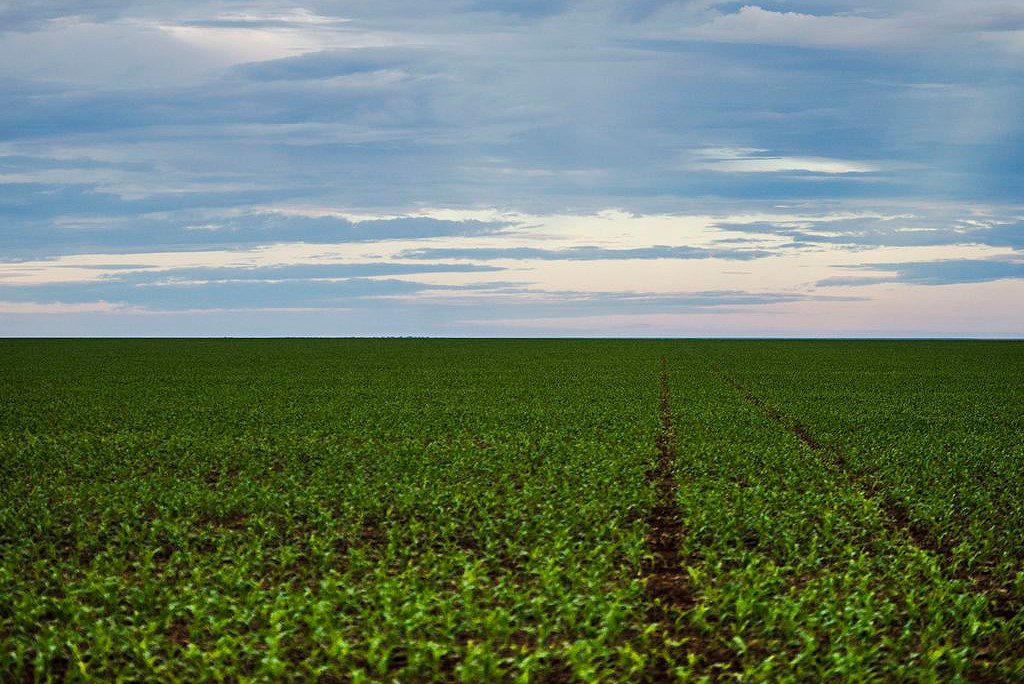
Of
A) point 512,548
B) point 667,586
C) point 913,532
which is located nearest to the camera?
point 667,586

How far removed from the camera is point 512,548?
1245cm

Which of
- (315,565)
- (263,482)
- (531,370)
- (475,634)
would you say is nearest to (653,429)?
(263,482)

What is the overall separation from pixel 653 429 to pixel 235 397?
1873cm

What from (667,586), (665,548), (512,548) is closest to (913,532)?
(665,548)

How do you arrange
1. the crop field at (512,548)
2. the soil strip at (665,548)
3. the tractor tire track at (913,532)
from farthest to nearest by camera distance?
Answer: the tractor tire track at (913,532) < the soil strip at (665,548) < the crop field at (512,548)

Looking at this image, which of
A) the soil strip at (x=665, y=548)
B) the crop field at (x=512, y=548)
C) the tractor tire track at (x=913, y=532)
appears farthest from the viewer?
the tractor tire track at (x=913, y=532)

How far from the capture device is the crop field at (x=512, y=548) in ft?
29.1

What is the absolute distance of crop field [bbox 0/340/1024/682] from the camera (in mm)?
8867

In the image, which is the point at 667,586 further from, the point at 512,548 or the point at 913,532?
the point at 913,532

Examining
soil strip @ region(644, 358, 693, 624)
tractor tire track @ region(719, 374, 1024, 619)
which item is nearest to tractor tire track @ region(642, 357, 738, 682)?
soil strip @ region(644, 358, 693, 624)

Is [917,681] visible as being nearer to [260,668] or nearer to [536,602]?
[536,602]

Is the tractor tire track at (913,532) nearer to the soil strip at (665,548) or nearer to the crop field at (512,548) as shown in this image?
the crop field at (512,548)

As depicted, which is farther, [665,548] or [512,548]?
[665,548]

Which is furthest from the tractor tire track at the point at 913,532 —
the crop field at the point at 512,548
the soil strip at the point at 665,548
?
the soil strip at the point at 665,548
